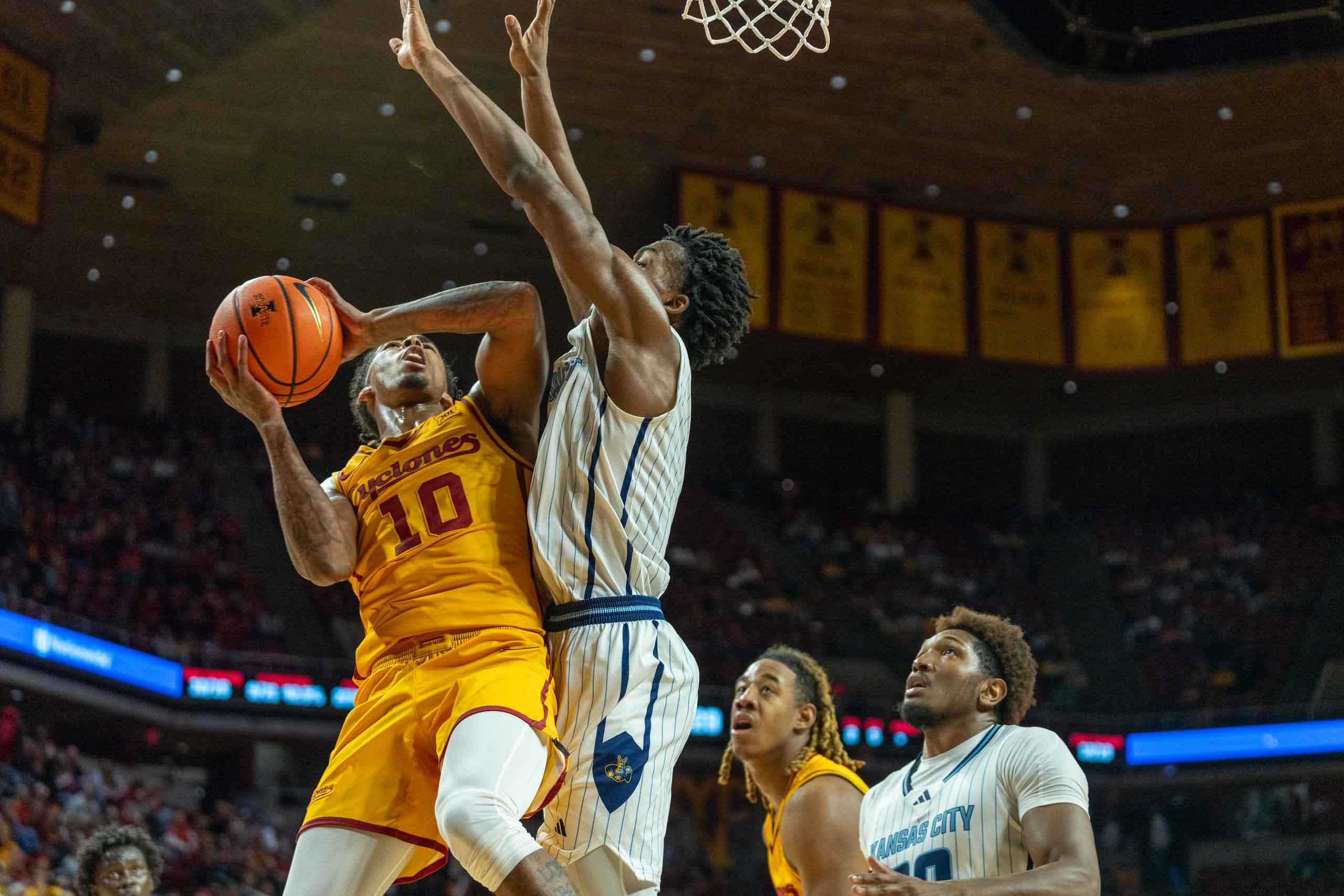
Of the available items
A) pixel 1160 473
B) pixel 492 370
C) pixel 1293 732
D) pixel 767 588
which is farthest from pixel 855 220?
pixel 492 370

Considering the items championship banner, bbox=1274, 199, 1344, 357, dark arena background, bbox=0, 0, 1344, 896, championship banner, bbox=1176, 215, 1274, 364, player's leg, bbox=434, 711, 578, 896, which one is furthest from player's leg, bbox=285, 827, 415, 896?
championship banner, bbox=1176, 215, 1274, 364

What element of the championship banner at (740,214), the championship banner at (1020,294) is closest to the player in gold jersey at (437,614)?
the championship banner at (740,214)

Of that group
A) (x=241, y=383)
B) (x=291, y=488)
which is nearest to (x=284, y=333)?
(x=241, y=383)

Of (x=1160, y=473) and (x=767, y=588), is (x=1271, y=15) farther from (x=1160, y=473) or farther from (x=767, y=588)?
(x=1160, y=473)

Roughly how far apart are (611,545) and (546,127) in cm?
136

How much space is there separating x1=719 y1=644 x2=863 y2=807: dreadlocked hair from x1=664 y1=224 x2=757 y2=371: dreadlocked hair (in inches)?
68.6

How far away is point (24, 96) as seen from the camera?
14.0 meters

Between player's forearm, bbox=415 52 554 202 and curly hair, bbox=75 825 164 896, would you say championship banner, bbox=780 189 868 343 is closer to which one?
curly hair, bbox=75 825 164 896

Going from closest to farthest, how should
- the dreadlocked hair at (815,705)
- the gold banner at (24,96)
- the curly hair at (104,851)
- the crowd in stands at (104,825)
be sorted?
the dreadlocked hair at (815,705), the curly hair at (104,851), the crowd in stands at (104,825), the gold banner at (24,96)

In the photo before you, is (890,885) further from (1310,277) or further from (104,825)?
(1310,277)

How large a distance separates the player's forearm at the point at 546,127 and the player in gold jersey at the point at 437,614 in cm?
57

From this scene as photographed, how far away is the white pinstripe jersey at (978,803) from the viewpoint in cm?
397

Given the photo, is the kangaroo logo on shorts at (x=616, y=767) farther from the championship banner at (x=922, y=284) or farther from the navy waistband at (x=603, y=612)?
the championship banner at (x=922, y=284)

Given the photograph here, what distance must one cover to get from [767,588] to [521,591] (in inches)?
709
